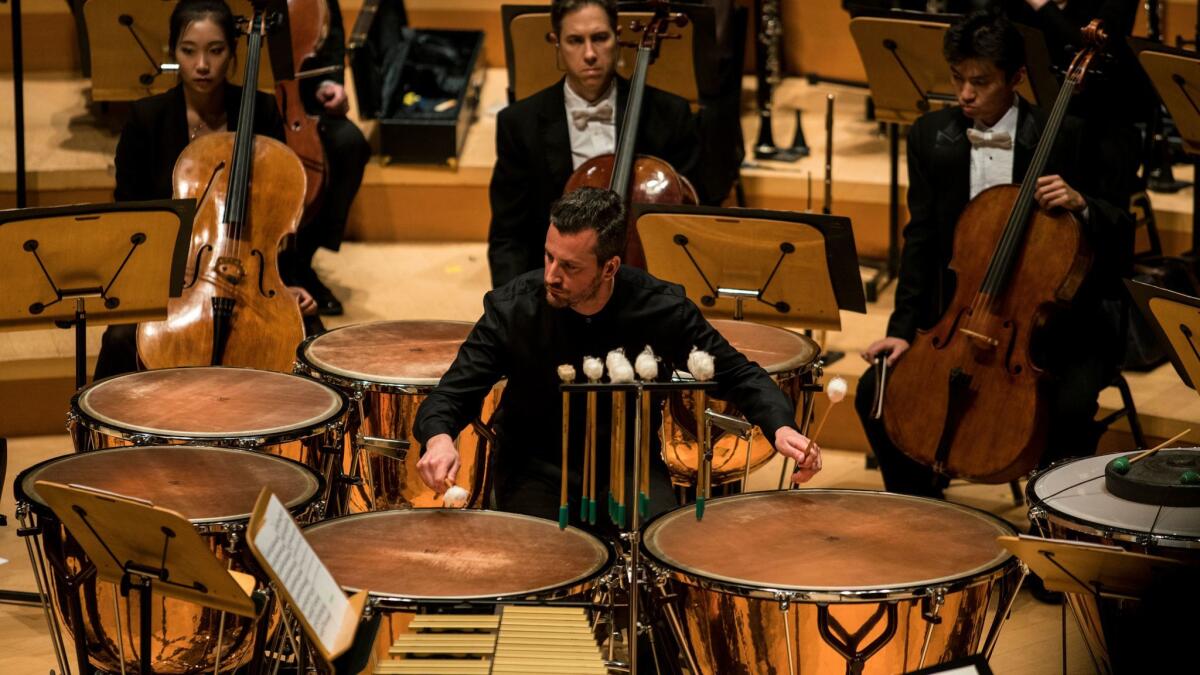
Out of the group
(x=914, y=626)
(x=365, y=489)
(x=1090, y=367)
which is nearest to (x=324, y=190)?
(x=365, y=489)

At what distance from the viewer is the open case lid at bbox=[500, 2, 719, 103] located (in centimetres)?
498

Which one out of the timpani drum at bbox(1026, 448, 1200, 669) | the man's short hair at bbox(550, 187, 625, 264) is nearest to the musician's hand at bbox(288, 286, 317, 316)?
the man's short hair at bbox(550, 187, 625, 264)

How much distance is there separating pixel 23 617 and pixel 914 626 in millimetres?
2167

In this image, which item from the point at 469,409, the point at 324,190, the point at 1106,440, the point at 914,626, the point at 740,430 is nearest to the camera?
the point at 914,626

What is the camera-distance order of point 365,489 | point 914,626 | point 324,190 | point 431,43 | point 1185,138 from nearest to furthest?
point 914,626 → point 365,489 → point 1185,138 → point 324,190 → point 431,43

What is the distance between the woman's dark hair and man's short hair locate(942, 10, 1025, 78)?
186 cm

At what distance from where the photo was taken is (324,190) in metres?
5.13

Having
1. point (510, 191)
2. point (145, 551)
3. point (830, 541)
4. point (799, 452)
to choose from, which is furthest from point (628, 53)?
point (145, 551)

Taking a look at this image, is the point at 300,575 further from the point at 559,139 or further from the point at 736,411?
the point at 559,139

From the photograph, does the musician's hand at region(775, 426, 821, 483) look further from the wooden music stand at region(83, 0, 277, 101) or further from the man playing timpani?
the wooden music stand at region(83, 0, 277, 101)

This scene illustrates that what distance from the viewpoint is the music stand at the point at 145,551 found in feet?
8.62

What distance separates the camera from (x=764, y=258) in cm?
384

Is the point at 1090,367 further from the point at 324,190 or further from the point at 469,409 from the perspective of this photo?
the point at 324,190

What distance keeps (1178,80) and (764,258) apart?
1157 mm
